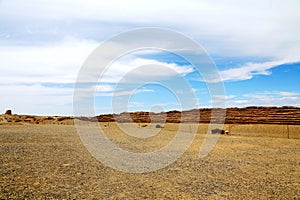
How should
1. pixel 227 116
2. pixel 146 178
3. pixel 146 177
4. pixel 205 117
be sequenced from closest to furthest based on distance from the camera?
pixel 146 178
pixel 146 177
pixel 227 116
pixel 205 117

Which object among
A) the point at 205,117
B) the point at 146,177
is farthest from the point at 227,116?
the point at 146,177

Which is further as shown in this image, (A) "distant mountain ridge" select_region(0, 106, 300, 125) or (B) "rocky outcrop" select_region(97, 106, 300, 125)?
(A) "distant mountain ridge" select_region(0, 106, 300, 125)

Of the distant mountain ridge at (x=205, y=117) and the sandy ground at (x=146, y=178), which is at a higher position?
the distant mountain ridge at (x=205, y=117)

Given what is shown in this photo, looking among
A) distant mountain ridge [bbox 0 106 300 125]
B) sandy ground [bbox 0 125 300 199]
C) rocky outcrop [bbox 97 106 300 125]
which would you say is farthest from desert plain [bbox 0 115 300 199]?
distant mountain ridge [bbox 0 106 300 125]

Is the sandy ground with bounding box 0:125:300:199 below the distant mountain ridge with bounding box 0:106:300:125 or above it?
below

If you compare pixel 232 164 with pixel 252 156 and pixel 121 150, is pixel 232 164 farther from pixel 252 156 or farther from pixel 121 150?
pixel 121 150

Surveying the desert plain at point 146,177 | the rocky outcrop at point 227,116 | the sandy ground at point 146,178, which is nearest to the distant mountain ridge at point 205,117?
the rocky outcrop at point 227,116

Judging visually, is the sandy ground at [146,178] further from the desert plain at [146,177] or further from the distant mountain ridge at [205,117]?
the distant mountain ridge at [205,117]

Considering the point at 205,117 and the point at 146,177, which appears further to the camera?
the point at 205,117

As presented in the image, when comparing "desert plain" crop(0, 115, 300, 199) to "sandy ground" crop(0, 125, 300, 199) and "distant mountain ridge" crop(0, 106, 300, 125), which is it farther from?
"distant mountain ridge" crop(0, 106, 300, 125)

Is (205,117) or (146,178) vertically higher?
(205,117)

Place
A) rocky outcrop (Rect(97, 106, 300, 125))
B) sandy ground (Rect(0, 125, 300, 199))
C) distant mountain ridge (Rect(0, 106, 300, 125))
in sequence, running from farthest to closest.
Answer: distant mountain ridge (Rect(0, 106, 300, 125)), rocky outcrop (Rect(97, 106, 300, 125)), sandy ground (Rect(0, 125, 300, 199))

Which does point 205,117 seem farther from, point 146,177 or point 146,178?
point 146,178

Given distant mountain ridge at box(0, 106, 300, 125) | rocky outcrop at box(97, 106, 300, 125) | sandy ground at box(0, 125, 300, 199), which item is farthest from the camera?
distant mountain ridge at box(0, 106, 300, 125)
